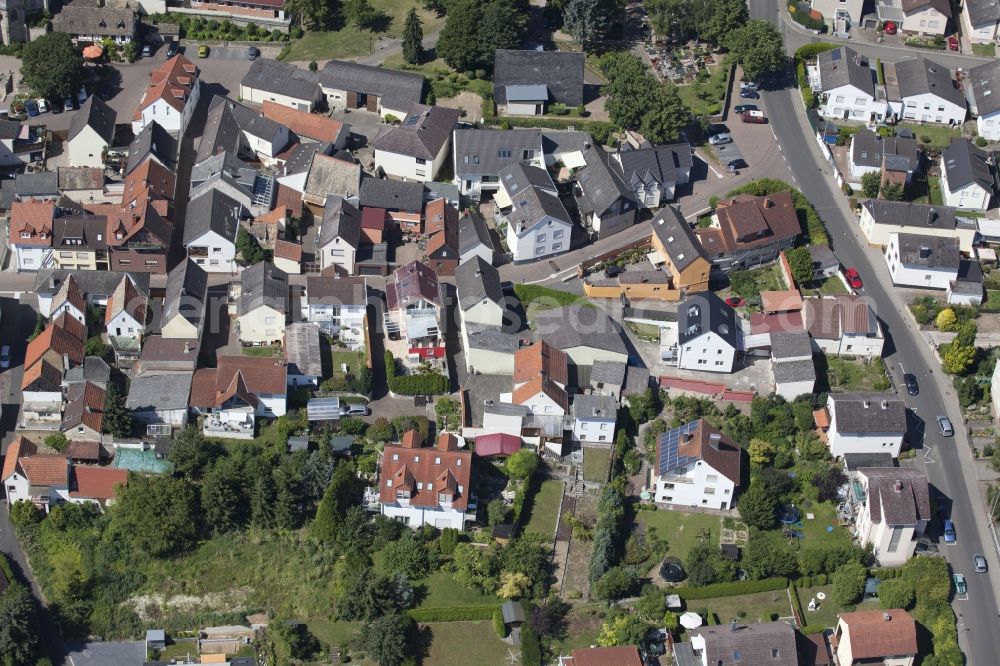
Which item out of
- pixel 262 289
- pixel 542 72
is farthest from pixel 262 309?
pixel 542 72

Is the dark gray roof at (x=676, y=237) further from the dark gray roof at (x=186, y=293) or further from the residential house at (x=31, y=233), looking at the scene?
the residential house at (x=31, y=233)

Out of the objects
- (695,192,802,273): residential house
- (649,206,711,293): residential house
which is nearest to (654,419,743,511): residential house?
(649,206,711,293): residential house

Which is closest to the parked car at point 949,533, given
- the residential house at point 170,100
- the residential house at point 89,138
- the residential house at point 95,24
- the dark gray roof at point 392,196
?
the dark gray roof at point 392,196

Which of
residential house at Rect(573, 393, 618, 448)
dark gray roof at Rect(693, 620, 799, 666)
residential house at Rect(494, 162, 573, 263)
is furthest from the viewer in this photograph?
residential house at Rect(494, 162, 573, 263)

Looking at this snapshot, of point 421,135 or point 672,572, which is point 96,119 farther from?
point 672,572

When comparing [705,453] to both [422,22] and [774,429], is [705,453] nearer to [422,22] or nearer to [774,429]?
[774,429]

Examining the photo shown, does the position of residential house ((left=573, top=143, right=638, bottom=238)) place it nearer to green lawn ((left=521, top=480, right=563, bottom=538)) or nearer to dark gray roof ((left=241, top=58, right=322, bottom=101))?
dark gray roof ((left=241, top=58, right=322, bottom=101))
